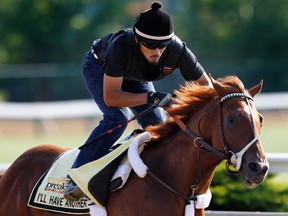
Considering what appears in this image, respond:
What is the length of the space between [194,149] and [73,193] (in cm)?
97

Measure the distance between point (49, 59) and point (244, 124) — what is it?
82.4 feet

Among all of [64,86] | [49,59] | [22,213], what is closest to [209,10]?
[49,59]

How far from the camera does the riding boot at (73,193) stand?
599 cm

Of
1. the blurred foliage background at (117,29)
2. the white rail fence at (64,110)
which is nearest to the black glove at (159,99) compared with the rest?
the white rail fence at (64,110)

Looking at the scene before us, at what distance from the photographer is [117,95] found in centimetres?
586

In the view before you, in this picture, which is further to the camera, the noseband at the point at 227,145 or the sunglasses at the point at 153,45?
the sunglasses at the point at 153,45

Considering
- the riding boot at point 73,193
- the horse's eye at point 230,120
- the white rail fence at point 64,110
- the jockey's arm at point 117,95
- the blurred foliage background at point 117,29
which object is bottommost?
the riding boot at point 73,193

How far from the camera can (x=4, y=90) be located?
2533cm

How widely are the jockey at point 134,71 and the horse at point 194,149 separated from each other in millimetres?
222

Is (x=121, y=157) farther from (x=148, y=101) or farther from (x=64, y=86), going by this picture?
(x=64, y=86)

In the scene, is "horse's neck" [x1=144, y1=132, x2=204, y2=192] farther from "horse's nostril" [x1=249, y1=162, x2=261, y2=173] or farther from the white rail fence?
the white rail fence

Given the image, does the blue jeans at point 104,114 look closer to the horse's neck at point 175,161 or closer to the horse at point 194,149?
the horse at point 194,149

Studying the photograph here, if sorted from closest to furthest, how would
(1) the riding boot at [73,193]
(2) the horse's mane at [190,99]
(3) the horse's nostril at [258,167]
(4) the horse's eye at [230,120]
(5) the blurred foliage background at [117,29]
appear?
(3) the horse's nostril at [258,167] → (4) the horse's eye at [230,120] → (2) the horse's mane at [190,99] → (1) the riding boot at [73,193] → (5) the blurred foliage background at [117,29]

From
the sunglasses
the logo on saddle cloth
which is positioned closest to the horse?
the sunglasses
